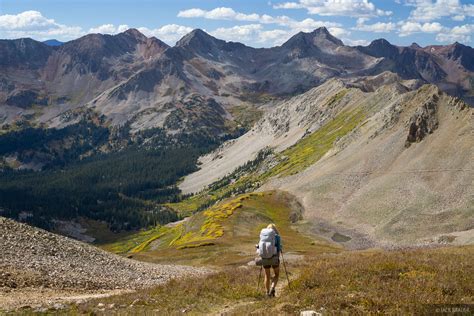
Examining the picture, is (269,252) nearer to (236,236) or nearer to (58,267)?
(58,267)

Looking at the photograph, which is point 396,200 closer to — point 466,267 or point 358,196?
point 358,196

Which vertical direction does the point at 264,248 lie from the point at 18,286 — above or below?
above

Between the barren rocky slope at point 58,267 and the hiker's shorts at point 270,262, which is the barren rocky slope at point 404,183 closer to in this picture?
the barren rocky slope at point 58,267

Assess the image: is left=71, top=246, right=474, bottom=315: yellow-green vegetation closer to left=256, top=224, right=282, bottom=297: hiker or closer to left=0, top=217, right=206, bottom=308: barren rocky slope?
left=256, top=224, right=282, bottom=297: hiker

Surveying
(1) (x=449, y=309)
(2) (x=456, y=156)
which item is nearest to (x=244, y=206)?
(2) (x=456, y=156)

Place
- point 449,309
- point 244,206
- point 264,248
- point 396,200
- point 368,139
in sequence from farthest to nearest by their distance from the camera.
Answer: point 368,139 < point 244,206 < point 396,200 < point 264,248 < point 449,309

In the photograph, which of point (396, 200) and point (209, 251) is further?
point (396, 200)

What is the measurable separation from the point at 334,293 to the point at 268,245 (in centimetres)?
471

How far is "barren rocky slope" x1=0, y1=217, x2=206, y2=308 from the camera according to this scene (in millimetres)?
31297

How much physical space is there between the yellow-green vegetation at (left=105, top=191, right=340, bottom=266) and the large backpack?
3606 cm

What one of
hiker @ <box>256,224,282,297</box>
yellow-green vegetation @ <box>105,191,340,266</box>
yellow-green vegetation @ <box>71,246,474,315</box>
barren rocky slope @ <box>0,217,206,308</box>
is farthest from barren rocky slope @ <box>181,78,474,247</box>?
hiker @ <box>256,224,282,297</box>

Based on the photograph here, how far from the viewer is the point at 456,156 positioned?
101m

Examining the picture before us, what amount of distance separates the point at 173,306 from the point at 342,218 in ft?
275

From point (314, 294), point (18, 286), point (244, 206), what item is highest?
point (314, 294)
